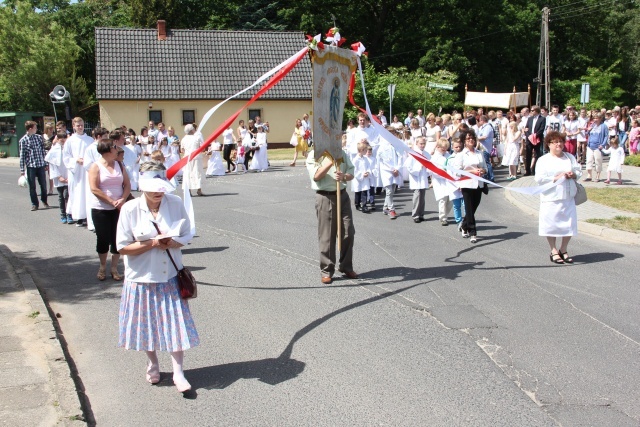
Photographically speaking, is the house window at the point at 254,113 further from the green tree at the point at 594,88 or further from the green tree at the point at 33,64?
the green tree at the point at 594,88

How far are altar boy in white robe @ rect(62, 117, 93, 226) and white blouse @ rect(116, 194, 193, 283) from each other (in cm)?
710

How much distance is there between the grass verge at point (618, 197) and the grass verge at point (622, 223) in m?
1.05

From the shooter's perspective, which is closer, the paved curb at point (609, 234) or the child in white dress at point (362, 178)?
the paved curb at point (609, 234)

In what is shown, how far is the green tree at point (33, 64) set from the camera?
43.8 m

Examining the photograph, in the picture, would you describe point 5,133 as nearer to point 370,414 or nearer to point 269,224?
point 269,224

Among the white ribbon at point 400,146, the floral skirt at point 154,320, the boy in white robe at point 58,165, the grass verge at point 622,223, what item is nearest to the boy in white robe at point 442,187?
the white ribbon at point 400,146

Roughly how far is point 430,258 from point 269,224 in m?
3.89

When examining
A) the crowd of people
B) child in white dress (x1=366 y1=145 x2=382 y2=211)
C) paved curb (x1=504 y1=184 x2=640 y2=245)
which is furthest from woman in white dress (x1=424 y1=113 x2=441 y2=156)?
paved curb (x1=504 y1=184 x2=640 y2=245)

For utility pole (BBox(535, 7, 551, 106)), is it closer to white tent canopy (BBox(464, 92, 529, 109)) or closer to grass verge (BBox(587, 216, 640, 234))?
white tent canopy (BBox(464, 92, 529, 109))

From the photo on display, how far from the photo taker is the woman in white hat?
17.4ft

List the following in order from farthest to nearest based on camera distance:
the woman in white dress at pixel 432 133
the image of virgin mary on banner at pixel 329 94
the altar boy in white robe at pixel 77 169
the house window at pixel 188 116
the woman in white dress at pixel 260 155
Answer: the house window at pixel 188 116
the woman in white dress at pixel 260 155
the woman in white dress at pixel 432 133
the altar boy in white robe at pixel 77 169
the image of virgin mary on banner at pixel 329 94

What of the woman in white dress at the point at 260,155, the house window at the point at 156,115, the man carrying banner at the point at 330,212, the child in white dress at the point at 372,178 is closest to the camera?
the man carrying banner at the point at 330,212

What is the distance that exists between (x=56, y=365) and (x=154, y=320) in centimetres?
104

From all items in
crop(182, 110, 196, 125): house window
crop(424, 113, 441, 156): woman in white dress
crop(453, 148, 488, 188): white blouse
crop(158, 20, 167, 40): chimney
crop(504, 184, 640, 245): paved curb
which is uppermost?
crop(158, 20, 167, 40): chimney
